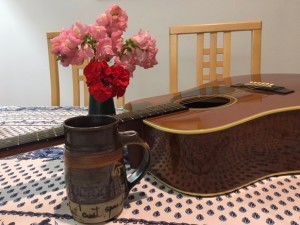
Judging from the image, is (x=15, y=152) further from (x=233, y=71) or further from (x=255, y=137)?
(x=233, y=71)

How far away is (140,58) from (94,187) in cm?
34

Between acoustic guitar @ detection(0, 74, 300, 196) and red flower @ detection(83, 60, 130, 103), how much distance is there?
6 centimetres

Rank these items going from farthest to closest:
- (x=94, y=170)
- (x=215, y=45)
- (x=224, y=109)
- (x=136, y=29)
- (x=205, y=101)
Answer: (x=136, y=29) → (x=215, y=45) → (x=205, y=101) → (x=224, y=109) → (x=94, y=170)

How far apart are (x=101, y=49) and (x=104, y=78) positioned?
0.22 ft

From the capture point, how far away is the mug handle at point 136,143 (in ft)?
1.39

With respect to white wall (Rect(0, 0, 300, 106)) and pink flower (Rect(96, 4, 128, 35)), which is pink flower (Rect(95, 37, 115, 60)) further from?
white wall (Rect(0, 0, 300, 106))

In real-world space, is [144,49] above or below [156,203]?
above

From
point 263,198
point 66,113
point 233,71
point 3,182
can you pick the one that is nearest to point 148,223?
point 263,198

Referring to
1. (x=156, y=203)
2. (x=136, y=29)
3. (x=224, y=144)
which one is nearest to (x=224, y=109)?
(x=224, y=144)

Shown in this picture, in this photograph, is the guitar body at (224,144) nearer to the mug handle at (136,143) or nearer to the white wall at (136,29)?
the mug handle at (136,143)

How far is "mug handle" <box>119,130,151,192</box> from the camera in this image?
1.39 ft

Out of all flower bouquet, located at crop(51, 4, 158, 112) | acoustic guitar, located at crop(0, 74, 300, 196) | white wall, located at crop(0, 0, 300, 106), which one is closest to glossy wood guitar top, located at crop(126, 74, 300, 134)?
acoustic guitar, located at crop(0, 74, 300, 196)

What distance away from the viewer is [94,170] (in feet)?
1.28

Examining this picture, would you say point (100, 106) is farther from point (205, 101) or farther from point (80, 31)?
point (205, 101)
